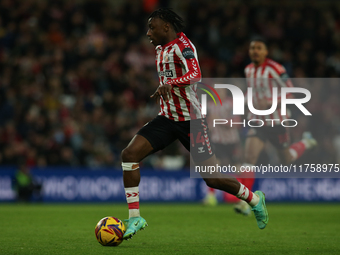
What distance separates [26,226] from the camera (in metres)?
7.40

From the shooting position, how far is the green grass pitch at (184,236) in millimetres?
5164

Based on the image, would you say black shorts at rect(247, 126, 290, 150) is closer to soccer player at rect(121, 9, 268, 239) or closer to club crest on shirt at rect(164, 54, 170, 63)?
soccer player at rect(121, 9, 268, 239)

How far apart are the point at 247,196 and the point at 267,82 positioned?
3.07 metres

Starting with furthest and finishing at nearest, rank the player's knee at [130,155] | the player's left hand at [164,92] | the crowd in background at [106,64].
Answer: the crowd in background at [106,64]
the player's knee at [130,155]
the player's left hand at [164,92]

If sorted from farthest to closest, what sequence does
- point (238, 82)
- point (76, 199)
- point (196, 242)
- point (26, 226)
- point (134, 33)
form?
1. point (134, 33)
2. point (238, 82)
3. point (76, 199)
4. point (26, 226)
5. point (196, 242)

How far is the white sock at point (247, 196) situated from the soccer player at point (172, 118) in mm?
76

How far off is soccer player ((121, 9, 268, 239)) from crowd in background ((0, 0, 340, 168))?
27.4 ft

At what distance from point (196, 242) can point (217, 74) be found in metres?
11.1

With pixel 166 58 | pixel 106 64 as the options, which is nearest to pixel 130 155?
pixel 166 58

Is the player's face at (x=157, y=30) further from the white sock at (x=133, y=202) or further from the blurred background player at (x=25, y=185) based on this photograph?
the blurred background player at (x=25, y=185)

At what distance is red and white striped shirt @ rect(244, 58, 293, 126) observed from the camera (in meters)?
8.64

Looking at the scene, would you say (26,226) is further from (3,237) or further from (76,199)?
(76,199)

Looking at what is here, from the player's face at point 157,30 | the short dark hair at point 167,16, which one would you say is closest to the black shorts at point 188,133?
the player's face at point 157,30

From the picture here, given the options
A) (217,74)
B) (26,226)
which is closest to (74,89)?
(217,74)
